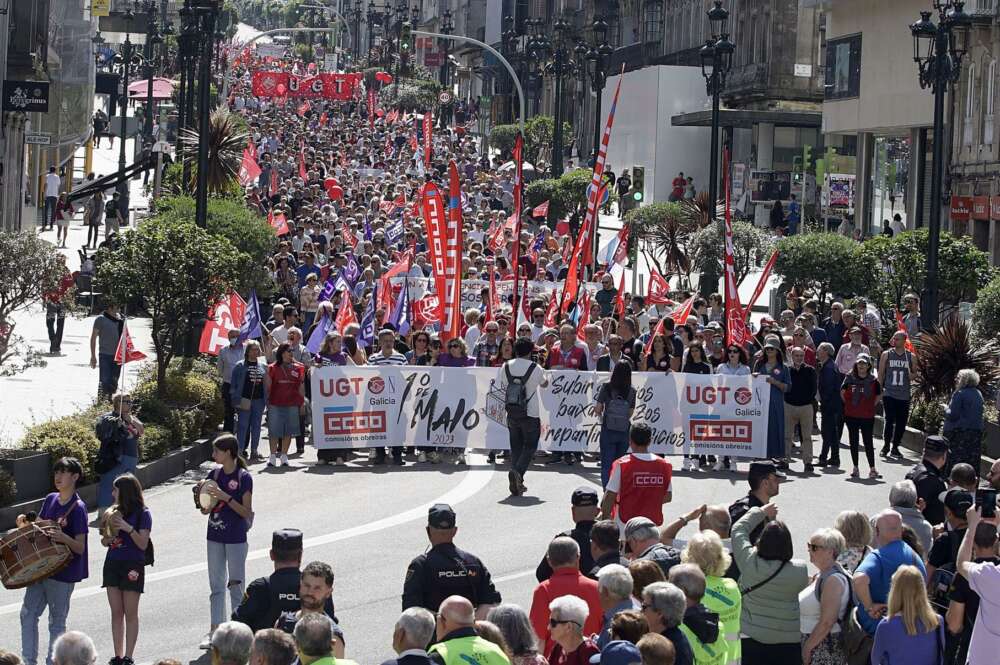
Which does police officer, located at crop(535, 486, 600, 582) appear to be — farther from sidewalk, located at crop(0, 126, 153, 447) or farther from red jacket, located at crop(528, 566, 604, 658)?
sidewalk, located at crop(0, 126, 153, 447)

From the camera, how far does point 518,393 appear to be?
55.3 feet

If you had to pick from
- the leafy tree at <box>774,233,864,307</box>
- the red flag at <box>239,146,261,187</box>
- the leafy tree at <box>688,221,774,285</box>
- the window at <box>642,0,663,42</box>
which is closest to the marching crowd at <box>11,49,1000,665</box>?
the leafy tree at <box>774,233,864,307</box>

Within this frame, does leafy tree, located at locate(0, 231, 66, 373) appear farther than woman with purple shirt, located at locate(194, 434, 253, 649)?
Yes

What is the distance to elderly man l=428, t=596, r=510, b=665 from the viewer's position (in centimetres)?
720

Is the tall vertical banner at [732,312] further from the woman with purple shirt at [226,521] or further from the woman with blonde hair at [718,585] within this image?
the woman with blonde hair at [718,585]

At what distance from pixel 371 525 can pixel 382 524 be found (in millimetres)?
110

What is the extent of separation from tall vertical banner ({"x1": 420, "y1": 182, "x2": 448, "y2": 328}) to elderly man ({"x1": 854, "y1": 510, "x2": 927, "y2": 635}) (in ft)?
42.6

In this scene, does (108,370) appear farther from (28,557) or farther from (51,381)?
(28,557)

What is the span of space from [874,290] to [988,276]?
1803 mm

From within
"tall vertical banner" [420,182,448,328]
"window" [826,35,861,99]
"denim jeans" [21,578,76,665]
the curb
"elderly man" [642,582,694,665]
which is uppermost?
"window" [826,35,861,99]

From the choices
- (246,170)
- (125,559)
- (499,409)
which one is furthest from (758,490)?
(246,170)

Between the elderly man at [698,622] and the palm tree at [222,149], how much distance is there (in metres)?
26.5

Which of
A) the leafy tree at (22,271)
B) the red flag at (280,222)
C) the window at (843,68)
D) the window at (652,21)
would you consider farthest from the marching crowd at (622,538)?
the window at (652,21)

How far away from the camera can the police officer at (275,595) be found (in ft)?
28.8
